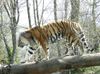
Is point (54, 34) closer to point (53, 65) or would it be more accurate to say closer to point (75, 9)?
point (53, 65)

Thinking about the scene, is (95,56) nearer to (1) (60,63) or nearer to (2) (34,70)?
(1) (60,63)

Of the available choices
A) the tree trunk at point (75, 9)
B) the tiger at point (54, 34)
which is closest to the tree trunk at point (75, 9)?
the tree trunk at point (75, 9)

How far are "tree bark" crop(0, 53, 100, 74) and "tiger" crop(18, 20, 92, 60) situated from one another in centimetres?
366

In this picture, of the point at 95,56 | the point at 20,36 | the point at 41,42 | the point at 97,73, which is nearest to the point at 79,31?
the point at 41,42

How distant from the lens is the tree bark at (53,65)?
405 cm

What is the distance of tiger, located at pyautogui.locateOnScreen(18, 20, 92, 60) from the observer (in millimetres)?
8026

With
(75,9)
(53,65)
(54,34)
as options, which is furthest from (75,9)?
(53,65)

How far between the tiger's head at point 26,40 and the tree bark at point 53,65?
3536 mm

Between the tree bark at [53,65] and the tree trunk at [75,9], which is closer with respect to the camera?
the tree bark at [53,65]

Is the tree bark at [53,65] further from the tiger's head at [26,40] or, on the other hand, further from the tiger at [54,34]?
the tiger at [54,34]

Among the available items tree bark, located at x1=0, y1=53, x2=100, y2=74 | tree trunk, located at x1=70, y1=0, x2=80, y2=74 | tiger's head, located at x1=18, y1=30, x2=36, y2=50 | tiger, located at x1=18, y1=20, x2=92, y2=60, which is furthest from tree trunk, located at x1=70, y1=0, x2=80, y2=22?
tree bark, located at x1=0, y1=53, x2=100, y2=74

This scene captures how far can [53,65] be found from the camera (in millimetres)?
4086

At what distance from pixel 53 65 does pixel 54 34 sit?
4.95 metres

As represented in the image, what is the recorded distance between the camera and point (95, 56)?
4.23 metres
